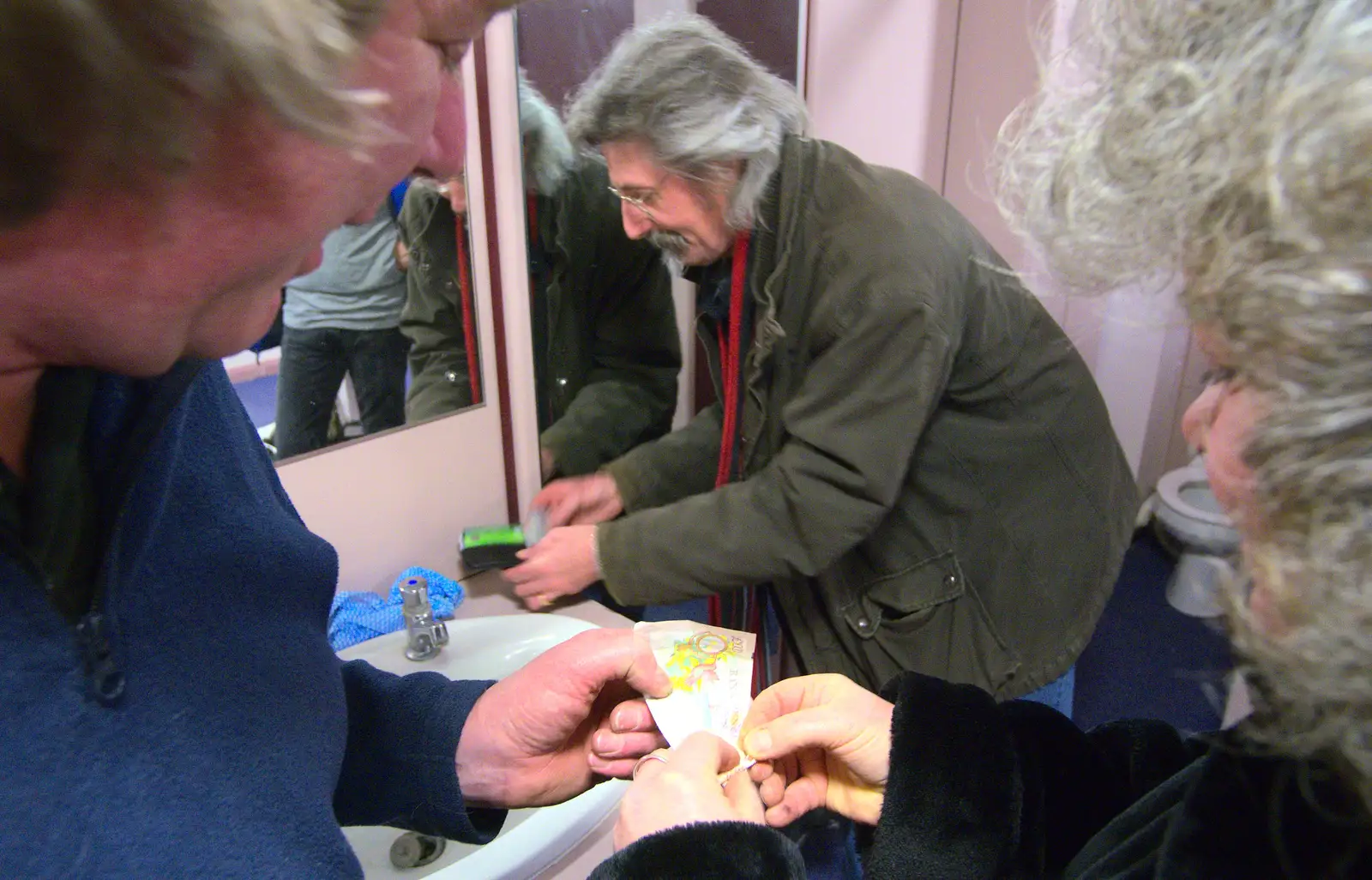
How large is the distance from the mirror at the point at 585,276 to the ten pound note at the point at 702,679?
1.70 ft

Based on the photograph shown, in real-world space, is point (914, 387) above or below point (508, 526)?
above

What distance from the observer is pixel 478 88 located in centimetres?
130

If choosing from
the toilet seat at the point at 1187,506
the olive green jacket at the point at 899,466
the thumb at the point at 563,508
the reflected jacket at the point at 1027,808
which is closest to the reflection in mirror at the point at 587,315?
the thumb at the point at 563,508

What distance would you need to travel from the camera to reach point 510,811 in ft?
3.62

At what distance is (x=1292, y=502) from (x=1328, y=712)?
4.0 inches

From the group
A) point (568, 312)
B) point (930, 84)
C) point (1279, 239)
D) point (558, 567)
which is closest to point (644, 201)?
point (568, 312)

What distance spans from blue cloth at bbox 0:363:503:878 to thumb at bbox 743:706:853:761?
0.38 meters

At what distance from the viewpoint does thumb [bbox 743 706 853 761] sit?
0.82 m

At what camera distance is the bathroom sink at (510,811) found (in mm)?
879

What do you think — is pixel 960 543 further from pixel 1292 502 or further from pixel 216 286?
pixel 216 286

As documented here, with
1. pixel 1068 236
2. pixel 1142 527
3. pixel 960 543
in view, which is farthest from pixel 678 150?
pixel 1142 527

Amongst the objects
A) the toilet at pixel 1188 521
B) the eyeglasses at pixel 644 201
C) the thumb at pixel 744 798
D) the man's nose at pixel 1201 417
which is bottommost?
the toilet at pixel 1188 521

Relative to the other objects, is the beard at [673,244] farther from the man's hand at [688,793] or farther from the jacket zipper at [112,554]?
the jacket zipper at [112,554]

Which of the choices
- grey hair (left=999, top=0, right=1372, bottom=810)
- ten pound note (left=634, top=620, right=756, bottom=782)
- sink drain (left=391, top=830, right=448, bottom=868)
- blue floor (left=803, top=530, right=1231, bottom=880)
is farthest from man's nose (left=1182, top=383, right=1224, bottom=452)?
blue floor (left=803, top=530, right=1231, bottom=880)
